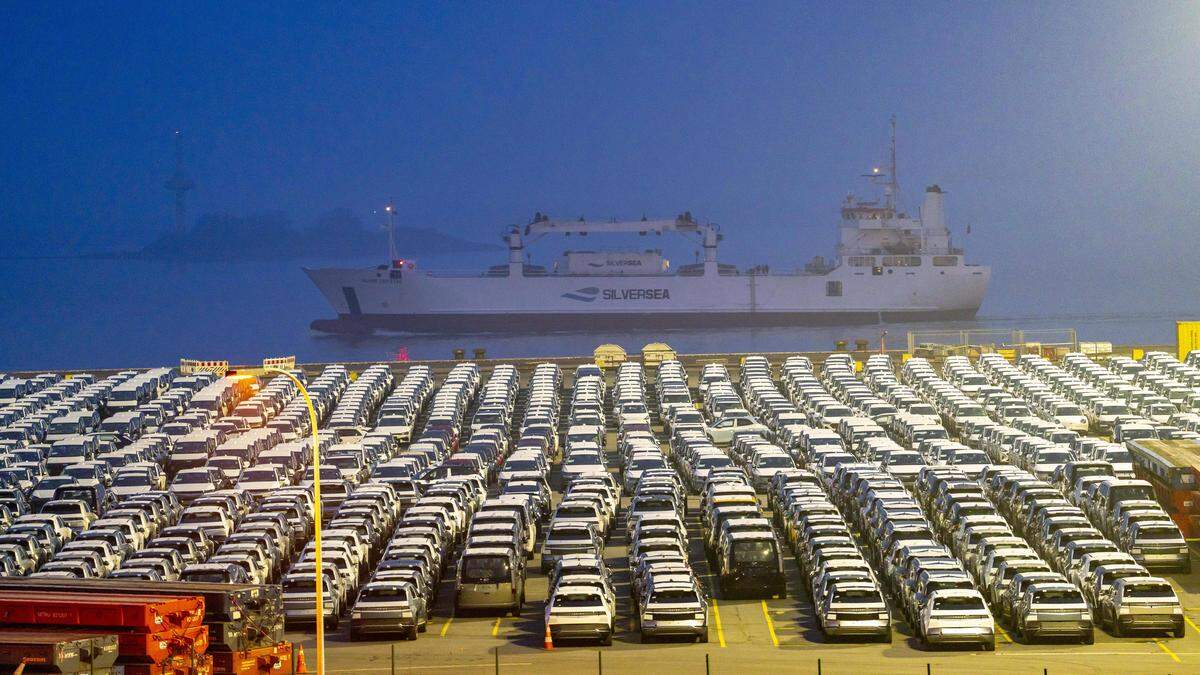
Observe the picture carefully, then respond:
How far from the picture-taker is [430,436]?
168ft

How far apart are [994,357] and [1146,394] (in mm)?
12200

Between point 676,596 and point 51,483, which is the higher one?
point 51,483

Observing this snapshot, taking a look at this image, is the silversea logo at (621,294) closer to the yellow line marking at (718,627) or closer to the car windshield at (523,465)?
the car windshield at (523,465)

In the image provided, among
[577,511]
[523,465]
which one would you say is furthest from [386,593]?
[523,465]

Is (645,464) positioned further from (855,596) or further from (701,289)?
(701,289)

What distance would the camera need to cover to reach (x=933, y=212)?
164m

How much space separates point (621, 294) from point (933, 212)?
106ft

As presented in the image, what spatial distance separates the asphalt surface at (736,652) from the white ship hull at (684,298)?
12460cm

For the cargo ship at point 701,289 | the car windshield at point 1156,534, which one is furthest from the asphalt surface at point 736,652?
the cargo ship at point 701,289

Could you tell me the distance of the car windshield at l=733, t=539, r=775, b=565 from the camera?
29.7 meters

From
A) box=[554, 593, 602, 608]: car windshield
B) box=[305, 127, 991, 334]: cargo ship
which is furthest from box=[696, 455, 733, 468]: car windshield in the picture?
box=[305, 127, 991, 334]: cargo ship

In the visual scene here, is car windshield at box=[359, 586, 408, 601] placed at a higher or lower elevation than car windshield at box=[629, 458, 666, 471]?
lower

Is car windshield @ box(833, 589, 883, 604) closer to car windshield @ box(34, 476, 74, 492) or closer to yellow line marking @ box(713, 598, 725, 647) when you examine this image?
yellow line marking @ box(713, 598, 725, 647)

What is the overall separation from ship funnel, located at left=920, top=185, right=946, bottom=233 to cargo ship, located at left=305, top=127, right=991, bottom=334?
3795 mm
